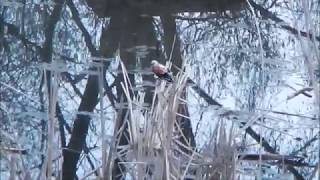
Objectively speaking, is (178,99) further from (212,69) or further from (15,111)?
(212,69)

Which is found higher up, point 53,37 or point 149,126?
point 53,37

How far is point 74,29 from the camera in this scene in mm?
3854

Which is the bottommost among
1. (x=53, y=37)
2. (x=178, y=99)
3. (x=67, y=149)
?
(x=67, y=149)

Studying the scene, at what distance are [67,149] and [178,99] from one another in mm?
1206

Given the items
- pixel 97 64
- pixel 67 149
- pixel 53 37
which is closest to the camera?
pixel 67 149

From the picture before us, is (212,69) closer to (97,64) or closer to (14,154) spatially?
(97,64)

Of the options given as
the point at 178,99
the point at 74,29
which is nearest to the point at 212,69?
the point at 74,29

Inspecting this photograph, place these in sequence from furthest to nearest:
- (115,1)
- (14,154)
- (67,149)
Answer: (115,1), (67,149), (14,154)

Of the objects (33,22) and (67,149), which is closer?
(67,149)

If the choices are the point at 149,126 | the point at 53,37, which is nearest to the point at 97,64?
the point at 53,37

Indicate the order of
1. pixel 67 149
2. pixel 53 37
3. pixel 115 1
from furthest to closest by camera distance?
pixel 115 1, pixel 53 37, pixel 67 149

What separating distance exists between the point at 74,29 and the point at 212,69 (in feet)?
2.36

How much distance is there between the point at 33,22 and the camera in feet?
12.8

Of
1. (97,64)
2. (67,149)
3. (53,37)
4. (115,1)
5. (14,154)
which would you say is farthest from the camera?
(115,1)
